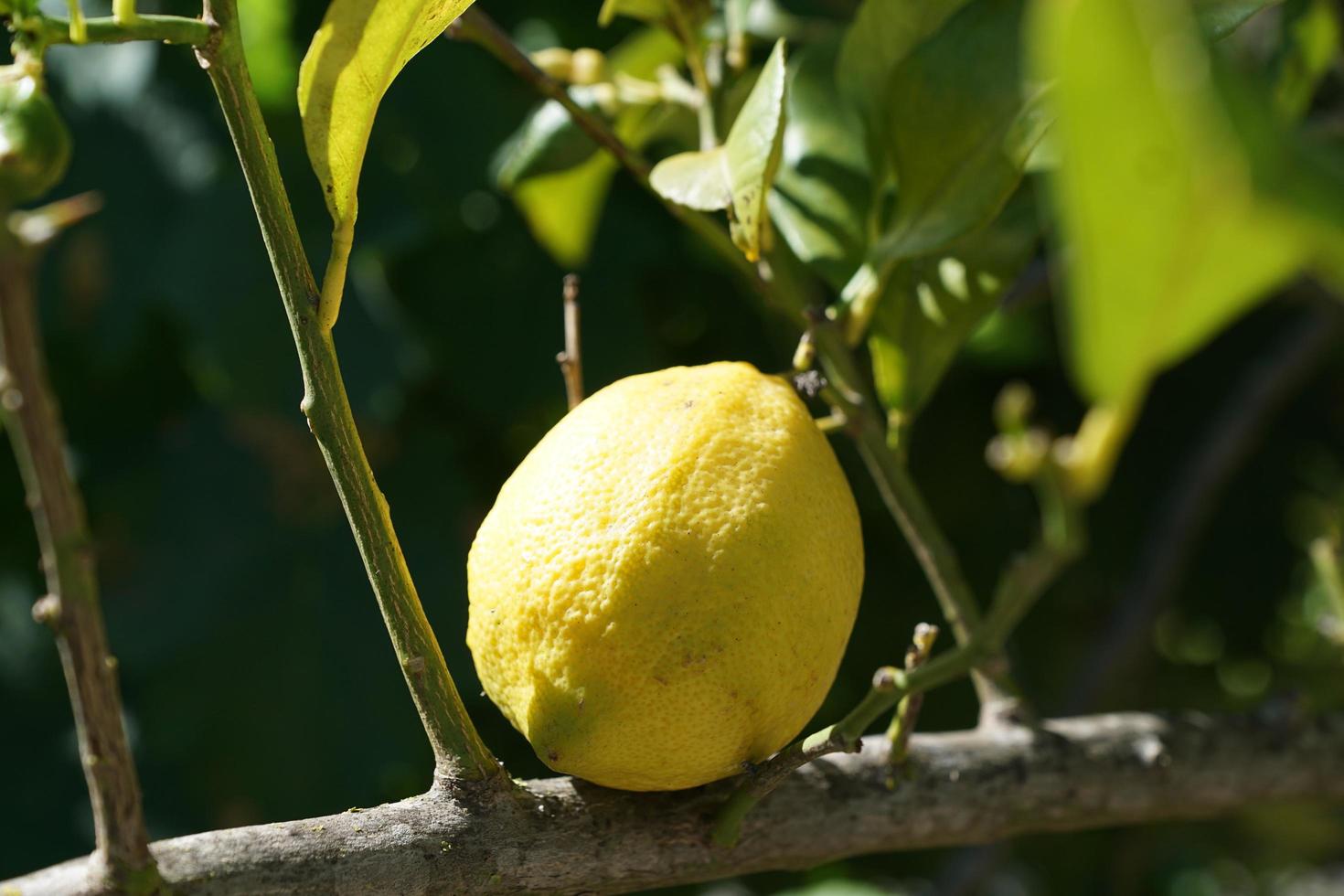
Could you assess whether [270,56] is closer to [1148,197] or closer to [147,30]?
[147,30]

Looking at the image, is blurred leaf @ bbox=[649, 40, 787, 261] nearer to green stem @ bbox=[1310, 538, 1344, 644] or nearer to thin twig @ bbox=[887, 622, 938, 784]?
thin twig @ bbox=[887, 622, 938, 784]

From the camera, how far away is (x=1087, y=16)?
0.63 feet

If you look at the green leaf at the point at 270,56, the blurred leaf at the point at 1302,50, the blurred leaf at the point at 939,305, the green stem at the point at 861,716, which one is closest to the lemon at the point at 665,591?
the green stem at the point at 861,716

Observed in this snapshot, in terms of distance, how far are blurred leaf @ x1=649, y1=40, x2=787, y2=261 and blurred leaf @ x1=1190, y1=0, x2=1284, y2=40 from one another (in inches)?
6.7

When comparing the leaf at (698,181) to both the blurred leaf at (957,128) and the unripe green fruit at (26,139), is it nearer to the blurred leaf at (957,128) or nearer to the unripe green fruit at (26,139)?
the blurred leaf at (957,128)

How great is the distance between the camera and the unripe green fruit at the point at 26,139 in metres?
0.42

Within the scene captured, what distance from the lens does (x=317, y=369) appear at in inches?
15.9

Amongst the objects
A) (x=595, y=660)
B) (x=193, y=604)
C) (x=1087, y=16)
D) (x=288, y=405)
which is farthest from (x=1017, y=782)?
(x=193, y=604)

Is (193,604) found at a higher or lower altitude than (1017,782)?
higher

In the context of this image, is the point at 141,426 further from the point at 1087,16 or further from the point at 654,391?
the point at 1087,16

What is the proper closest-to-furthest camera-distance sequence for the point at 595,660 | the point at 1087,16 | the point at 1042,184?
the point at 1087,16 < the point at 595,660 < the point at 1042,184

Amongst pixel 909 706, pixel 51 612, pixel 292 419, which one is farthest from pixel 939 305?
pixel 292 419

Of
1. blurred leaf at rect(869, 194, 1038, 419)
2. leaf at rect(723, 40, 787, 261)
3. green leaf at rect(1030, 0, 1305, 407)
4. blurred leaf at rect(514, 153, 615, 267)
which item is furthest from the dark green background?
green leaf at rect(1030, 0, 1305, 407)

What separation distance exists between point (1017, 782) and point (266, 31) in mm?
835
